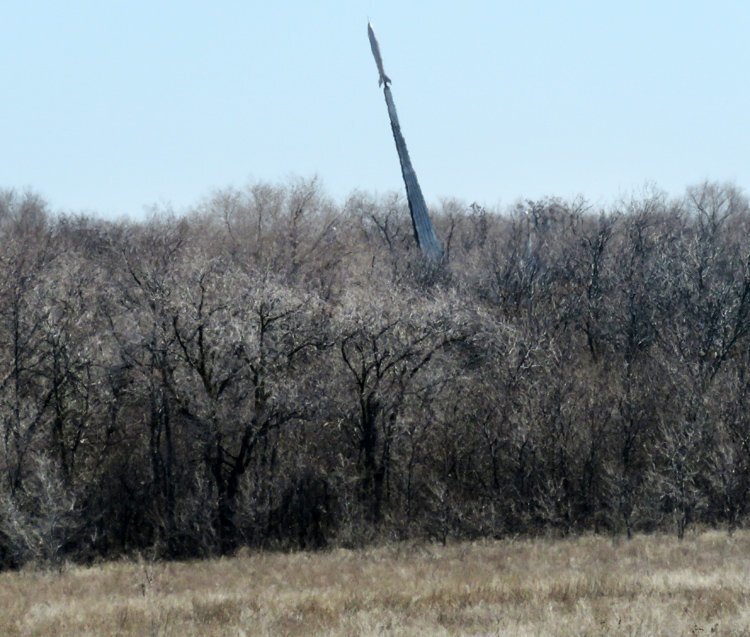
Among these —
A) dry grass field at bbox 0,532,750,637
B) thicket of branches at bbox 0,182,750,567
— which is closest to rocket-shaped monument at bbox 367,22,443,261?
thicket of branches at bbox 0,182,750,567

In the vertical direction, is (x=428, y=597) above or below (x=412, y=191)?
below

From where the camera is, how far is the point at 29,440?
90.4ft

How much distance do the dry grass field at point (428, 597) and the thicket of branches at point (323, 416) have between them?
5.44 metres

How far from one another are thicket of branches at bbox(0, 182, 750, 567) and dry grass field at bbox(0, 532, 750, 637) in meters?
5.44

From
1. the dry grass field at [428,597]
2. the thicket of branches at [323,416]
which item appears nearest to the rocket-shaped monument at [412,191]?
the thicket of branches at [323,416]

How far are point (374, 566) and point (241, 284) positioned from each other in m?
10.8

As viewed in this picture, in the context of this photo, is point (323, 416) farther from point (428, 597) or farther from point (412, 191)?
Result: point (412, 191)

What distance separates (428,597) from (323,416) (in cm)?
1429

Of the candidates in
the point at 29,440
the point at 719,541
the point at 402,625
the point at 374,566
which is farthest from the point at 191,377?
the point at 402,625

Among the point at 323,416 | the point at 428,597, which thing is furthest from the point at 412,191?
the point at 428,597

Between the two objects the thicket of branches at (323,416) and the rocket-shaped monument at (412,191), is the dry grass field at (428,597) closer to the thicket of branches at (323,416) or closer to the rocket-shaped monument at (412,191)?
the thicket of branches at (323,416)

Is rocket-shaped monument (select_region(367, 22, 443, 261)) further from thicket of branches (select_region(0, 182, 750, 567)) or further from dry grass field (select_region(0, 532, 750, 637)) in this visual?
dry grass field (select_region(0, 532, 750, 637))

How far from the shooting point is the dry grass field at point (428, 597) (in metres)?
12.0

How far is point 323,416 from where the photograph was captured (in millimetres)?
28188
